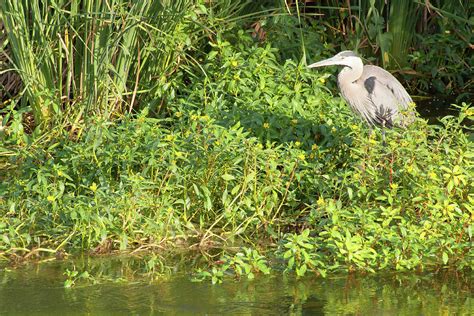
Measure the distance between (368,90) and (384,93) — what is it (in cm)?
10

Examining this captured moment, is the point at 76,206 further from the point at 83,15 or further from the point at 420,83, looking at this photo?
the point at 420,83

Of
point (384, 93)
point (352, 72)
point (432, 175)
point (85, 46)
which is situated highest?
point (85, 46)

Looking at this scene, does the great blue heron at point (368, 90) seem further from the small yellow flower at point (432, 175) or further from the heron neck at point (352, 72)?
the small yellow flower at point (432, 175)

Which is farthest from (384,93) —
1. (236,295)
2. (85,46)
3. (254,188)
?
(236,295)

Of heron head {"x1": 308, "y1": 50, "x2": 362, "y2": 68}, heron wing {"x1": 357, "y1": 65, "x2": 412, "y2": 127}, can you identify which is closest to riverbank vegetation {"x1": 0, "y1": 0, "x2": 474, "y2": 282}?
heron head {"x1": 308, "y1": 50, "x2": 362, "y2": 68}

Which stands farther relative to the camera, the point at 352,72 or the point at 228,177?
the point at 352,72

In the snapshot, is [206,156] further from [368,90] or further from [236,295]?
[368,90]

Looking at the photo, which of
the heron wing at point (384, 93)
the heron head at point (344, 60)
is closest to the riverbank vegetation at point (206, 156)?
the heron head at point (344, 60)

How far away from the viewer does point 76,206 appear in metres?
4.98

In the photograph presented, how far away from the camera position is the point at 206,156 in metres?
5.38

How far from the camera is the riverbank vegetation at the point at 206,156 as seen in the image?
486cm

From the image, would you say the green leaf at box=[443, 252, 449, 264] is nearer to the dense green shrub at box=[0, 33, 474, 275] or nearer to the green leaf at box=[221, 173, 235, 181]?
the dense green shrub at box=[0, 33, 474, 275]

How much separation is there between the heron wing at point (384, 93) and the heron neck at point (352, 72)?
0.16ft

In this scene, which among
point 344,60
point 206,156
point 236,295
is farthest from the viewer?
point 344,60
